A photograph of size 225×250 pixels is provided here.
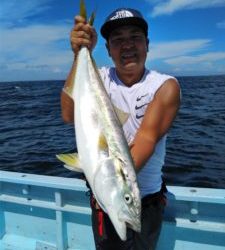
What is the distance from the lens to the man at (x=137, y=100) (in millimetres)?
2705

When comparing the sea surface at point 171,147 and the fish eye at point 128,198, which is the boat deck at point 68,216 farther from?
the sea surface at point 171,147

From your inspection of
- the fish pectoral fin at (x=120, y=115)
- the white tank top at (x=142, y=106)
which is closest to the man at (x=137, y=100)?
the white tank top at (x=142, y=106)

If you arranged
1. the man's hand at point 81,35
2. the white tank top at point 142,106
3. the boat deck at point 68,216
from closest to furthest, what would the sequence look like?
the man's hand at point 81,35 → the white tank top at point 142,106 → the boat deck at point 68,216

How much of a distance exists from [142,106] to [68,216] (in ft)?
6.14

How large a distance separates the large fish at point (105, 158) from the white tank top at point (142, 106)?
332mm

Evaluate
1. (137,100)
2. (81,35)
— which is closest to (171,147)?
(137,100)

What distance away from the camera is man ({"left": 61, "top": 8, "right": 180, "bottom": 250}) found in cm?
271

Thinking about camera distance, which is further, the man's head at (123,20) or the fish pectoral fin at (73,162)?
the man's head at (123,20)

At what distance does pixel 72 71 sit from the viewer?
2.78m

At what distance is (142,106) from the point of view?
111 inches

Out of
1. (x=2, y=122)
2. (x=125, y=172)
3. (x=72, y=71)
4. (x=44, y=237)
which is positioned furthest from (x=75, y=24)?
(x=2, y=122)

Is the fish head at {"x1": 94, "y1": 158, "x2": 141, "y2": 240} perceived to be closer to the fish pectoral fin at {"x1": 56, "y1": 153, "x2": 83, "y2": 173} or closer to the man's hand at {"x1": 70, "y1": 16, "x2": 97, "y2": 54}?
the fish pectoral fin at {"x1": 56, "y1": 153, "x2": 83, "y2": 173}

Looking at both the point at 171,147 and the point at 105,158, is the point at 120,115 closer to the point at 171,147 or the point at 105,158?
the point at 105,158

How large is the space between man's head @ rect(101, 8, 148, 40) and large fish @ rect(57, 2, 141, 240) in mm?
490
